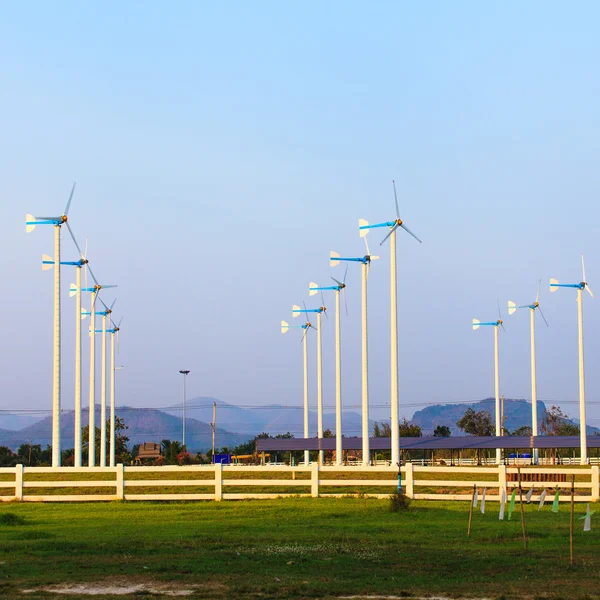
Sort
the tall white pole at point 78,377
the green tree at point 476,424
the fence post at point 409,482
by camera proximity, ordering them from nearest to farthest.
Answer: the fence post at point 409,482 → the tall white pole at point 78,377 → the green tree at point 476,424

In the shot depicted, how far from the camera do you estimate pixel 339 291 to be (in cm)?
7175

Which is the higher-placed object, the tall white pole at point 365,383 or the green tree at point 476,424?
the tall white pole at point 365,383

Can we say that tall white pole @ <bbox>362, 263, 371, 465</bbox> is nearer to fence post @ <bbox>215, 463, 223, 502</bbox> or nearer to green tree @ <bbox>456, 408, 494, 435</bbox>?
fence post @ <bbox>215, 463, 223, 502</bbox>

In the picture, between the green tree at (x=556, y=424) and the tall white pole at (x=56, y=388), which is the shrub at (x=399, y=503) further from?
the green tree at (x=556, y=424)

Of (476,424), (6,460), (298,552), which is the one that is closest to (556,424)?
(476,424)

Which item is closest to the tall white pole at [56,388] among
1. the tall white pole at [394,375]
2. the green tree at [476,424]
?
the tall white pole at [394,375]

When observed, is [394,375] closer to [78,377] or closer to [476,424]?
[78,377]

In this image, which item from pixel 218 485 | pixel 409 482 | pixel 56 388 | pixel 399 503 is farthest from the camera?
pixel 56 388

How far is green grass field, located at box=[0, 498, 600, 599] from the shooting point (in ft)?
53.8

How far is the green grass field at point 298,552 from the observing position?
1639 centimetres

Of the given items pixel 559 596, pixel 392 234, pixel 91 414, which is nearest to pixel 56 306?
pixel 91 414

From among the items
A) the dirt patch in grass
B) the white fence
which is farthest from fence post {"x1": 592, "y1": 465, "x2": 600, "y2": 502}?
the dirt patch in grass

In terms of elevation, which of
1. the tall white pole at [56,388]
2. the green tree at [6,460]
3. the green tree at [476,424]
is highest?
the tall white pole at [56,388]

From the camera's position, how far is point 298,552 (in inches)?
806
